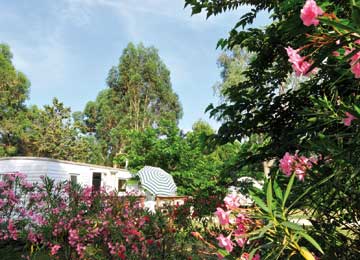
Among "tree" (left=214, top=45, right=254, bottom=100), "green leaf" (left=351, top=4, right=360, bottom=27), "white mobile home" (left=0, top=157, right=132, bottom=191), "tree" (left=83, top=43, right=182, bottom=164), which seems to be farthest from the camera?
"tree" (left=83, top=43, right=182, bottom=164)

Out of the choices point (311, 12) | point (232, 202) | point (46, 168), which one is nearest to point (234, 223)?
point (232, 202)

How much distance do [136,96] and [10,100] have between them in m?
8.64

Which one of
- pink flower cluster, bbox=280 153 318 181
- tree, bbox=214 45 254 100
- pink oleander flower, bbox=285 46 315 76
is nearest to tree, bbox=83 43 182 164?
tree, bbox=214 45 254 100

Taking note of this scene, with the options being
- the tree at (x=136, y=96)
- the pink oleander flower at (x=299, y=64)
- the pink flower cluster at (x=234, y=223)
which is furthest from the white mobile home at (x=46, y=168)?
the tree at (x=136, y=96)

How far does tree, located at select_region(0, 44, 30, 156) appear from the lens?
21.3 m

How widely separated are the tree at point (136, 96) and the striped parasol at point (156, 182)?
14.4 metres

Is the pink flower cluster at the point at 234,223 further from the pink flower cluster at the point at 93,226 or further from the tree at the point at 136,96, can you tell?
the tree at the point at 136,96

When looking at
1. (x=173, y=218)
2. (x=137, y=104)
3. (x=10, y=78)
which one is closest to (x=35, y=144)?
(x=10, y=78)

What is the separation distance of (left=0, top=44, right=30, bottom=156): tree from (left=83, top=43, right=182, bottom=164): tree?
507cm

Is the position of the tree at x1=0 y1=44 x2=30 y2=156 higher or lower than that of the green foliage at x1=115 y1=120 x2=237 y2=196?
higher

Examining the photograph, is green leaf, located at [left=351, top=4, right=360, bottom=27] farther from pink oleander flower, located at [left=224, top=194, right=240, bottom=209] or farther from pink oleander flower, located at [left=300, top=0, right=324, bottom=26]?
pink oleander flower, located at [left=224, top=194, right=240, bottom=209]

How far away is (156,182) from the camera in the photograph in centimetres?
933

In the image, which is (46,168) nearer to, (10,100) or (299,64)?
(299,64)

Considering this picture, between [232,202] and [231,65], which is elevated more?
[231,65]
